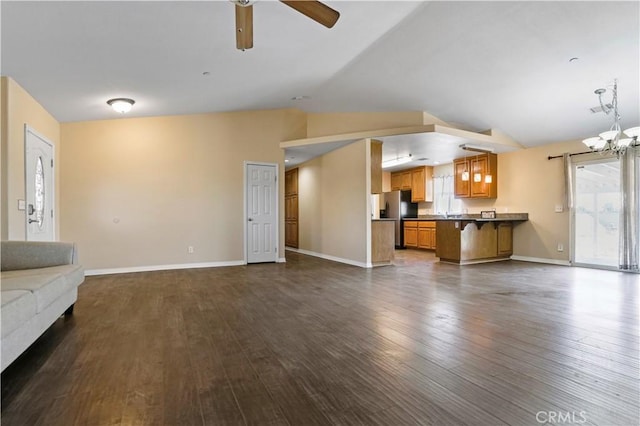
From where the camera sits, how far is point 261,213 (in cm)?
658


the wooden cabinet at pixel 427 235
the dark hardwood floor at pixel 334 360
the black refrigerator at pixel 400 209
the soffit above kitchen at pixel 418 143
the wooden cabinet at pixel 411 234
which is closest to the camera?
the dark hardwood floor at pixel 334 360

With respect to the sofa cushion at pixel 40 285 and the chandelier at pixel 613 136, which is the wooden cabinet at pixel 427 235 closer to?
the chandelier at pixel 613 136

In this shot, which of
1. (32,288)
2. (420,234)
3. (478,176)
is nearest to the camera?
(32,288)

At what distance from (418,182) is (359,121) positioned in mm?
3871

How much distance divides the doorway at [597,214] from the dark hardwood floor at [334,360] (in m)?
2.32

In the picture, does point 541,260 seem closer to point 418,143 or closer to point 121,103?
point 418,143

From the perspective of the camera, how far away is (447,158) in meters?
8.03

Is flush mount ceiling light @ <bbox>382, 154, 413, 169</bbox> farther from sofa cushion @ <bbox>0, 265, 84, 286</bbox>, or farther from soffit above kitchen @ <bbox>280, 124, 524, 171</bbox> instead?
sofa cushion @ <bbox>0, 265, 84, 286</bbox>

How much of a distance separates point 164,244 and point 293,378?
15.5 ft

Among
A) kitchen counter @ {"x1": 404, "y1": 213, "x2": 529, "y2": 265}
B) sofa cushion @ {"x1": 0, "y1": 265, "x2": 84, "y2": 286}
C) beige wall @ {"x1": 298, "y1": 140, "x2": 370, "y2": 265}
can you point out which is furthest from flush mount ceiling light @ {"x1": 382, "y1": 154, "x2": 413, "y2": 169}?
sofa cushion @ {"x1": 0, "y1": 265, "x2": 84, "y2": 286}

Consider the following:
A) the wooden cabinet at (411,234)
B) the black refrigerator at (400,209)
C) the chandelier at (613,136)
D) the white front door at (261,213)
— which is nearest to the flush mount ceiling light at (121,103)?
the white front door at (261,213)

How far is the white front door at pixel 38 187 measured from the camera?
4039mm

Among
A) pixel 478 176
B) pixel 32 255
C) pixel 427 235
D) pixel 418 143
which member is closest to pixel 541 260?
pixel 478 176

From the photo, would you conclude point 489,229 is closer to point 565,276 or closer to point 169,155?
point 565,276
